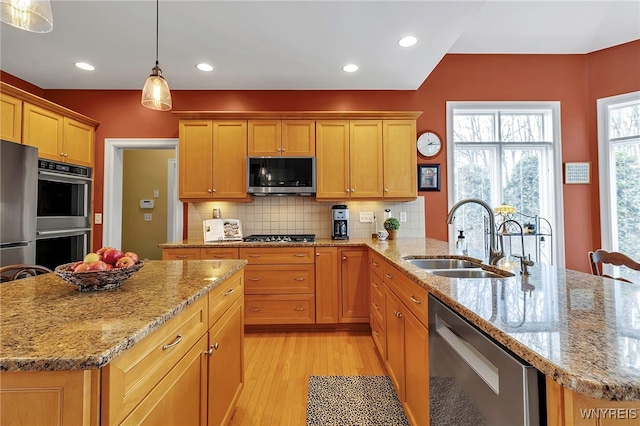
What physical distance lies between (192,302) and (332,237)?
2.36 m

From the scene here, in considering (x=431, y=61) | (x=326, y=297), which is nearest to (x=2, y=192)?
(x=326, y=297)

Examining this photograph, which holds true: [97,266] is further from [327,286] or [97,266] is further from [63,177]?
[63,177]

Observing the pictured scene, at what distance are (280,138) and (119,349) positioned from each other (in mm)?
2840

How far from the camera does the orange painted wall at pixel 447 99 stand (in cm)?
344

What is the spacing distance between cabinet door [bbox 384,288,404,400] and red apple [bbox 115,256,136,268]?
4.48 feet

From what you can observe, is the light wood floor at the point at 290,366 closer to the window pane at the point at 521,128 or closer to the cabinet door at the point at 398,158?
the cabinet door at the point at 398,158

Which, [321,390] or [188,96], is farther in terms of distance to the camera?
[188,96]

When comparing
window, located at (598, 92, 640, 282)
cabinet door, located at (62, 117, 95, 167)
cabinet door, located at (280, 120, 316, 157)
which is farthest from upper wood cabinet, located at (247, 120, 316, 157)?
window, located at (598, 92, 640, 282)

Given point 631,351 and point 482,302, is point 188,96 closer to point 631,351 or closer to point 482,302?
point 482,302

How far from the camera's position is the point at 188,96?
351 cm

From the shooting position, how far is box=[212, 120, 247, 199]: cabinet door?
127 inches

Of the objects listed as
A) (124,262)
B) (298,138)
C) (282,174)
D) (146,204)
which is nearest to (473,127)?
(298,138)

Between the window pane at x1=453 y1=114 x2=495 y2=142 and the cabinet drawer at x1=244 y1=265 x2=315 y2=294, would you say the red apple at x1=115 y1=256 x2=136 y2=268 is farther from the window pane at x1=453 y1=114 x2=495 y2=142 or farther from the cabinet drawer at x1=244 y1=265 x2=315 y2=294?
the window pane at x1=453 y1=114 x2=495 y2=142

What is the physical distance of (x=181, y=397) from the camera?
0.99m
